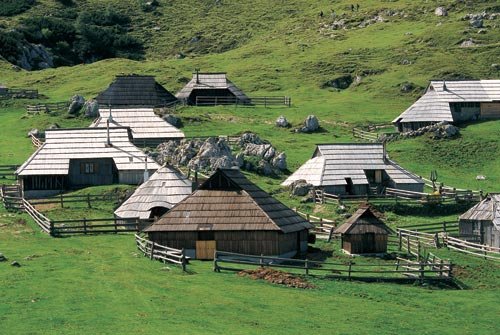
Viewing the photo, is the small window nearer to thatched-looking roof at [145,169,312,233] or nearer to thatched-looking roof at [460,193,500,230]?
thatched-looking roof at [145,169,312,233]

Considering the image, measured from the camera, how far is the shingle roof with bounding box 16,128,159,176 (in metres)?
87.8

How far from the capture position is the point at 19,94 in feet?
419

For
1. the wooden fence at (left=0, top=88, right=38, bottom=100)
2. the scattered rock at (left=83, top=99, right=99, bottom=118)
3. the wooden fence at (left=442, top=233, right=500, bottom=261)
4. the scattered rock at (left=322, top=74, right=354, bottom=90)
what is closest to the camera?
the wooden fence at (left=442, top=233, right=500, bottom=261)

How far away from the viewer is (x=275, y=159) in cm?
Result: 9438

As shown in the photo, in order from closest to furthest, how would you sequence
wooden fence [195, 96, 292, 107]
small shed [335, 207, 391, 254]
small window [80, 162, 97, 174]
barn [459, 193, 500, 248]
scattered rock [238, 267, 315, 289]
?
scattered rock [238, 267, 315, 289], small shed [335, 207, 391, 254], barn [459, 193, 500, 248], small window [80, 162, 97, 174], wooden fence [195, 96, 292, 107]

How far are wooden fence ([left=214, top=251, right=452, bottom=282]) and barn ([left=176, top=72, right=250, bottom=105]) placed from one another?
61.0 m

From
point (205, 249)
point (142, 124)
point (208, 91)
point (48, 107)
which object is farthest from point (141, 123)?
point (205, 249)

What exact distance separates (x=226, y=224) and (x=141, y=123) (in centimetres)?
4226

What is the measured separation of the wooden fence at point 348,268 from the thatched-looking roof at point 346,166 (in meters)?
23.5

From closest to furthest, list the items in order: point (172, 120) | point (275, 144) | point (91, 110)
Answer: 1. point (275, 144)
2. point (172, 120)
3. point (91, 110)

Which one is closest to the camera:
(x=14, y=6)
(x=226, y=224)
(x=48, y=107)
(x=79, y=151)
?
(x=226, y=224)

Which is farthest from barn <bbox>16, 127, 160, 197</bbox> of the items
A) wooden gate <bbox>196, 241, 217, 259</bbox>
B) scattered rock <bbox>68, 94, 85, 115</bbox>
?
scattered rock <bbox>68, 94, 85, 115</bbox>

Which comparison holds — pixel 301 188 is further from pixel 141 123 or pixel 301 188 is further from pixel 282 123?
pixel 282 123

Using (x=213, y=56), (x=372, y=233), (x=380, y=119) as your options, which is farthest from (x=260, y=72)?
(x=372, y=233)
